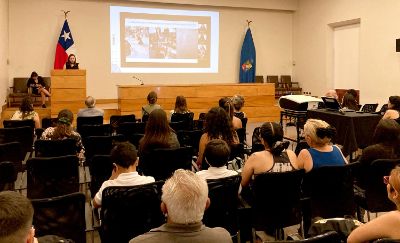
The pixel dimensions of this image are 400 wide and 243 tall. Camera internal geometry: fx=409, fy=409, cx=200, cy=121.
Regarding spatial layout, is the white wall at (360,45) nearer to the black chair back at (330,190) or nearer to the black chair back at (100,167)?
the black chair back at (330,190)

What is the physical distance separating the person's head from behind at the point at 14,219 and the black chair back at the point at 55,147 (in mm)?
3043

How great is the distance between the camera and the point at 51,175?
3.65m

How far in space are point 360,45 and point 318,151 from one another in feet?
29.9

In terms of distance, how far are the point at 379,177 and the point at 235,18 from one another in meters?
11.0

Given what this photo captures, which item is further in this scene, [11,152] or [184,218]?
[11,152]

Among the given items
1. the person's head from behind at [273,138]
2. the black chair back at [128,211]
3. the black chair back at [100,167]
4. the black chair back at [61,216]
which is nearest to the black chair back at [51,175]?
the black chair back at [100,167]

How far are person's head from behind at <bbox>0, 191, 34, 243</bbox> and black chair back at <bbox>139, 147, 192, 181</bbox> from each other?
2486 millimetres

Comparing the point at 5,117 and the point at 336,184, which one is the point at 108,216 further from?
the point at 5,117

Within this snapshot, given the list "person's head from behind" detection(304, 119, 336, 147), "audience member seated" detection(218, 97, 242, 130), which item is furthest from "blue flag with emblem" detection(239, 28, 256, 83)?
"person's head from behind" detection(304, 119, 336, 147)

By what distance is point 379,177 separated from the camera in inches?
133

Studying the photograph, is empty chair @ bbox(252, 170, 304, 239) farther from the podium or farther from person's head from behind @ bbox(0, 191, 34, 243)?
the podium

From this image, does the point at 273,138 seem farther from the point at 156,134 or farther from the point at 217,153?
the point at 156,134

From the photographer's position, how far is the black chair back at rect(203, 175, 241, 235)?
2.79m

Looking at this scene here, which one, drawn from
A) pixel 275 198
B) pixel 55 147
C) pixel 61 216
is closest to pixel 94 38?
pixel 55 147
